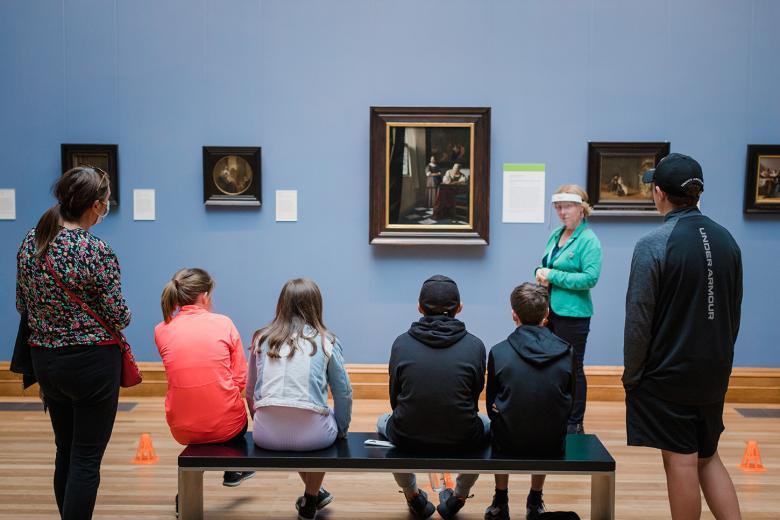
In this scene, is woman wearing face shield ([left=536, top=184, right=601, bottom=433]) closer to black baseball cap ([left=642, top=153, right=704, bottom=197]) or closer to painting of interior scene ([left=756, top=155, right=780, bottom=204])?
Result: black baseball cap ([left=642, top=153, right=704, bottom=197])

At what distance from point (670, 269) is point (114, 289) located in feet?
8.49

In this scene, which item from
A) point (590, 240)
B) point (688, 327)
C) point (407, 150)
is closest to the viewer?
point (688, 327)

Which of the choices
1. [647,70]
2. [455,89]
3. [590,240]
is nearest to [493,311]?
[590,240]

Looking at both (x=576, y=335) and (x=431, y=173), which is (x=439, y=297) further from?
(x=431, y=173)

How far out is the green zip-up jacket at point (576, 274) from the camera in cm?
554

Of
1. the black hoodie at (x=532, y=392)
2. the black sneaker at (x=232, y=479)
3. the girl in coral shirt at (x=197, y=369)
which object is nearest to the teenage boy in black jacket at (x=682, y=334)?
the black hoodie at (x=532, y=392)

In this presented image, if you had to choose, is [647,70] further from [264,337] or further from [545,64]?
[264,337]

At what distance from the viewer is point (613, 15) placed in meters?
6.77

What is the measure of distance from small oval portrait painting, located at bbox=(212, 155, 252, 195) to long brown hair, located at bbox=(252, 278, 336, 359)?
3200 mm

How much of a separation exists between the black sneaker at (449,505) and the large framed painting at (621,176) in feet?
11.6

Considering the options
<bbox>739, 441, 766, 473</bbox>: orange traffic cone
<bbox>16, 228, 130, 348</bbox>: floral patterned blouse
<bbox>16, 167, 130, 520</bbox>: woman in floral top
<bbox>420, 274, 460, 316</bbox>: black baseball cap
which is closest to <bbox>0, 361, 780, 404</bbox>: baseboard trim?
<bbox>739, 441, 766, 473</bbox>: orange traffic cone

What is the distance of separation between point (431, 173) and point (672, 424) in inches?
151

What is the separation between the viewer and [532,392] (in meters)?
3.62

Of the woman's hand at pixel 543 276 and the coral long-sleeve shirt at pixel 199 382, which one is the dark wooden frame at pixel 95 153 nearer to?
Result: the coral long-sleeve shirt at pixel 199 382
